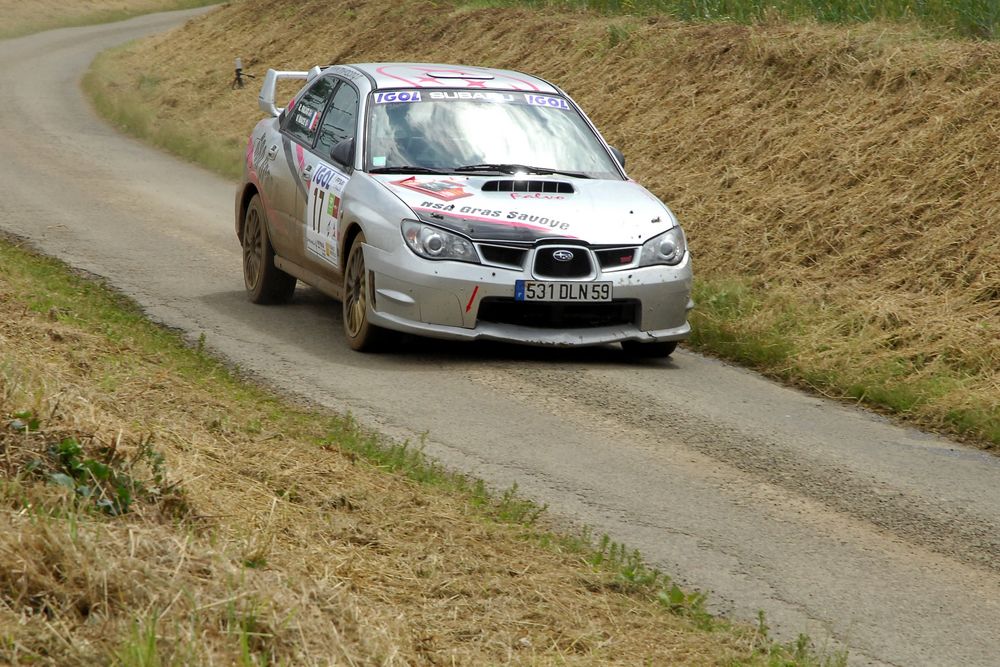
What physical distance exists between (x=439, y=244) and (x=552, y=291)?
2.52ft

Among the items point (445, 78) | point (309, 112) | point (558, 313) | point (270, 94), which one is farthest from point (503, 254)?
point (270, 94)

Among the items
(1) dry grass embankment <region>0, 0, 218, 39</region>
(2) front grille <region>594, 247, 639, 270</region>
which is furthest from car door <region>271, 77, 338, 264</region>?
(1) dry grass embankment <region>0, 0, 218, 39</region>

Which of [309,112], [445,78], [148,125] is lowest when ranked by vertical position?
[148,125]

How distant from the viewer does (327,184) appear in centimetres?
1043

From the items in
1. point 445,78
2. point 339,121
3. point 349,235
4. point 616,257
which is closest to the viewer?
point 616,257

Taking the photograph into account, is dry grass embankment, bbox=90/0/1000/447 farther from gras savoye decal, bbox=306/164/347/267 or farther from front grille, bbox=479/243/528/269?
gras savoye decal, bbox=306/164/347/267

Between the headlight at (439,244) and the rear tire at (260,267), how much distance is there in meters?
2.40

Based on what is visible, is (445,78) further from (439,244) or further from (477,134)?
(439,244)

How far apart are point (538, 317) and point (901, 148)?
492cm

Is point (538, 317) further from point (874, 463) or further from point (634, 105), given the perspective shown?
point (634, 105)

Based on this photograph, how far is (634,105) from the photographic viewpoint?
57.2ft

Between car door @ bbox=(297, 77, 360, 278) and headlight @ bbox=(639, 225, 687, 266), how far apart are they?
6.82 feet

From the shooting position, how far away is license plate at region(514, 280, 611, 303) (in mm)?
9391

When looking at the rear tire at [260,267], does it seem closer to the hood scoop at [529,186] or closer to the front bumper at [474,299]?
the front bumper at [474,299]
